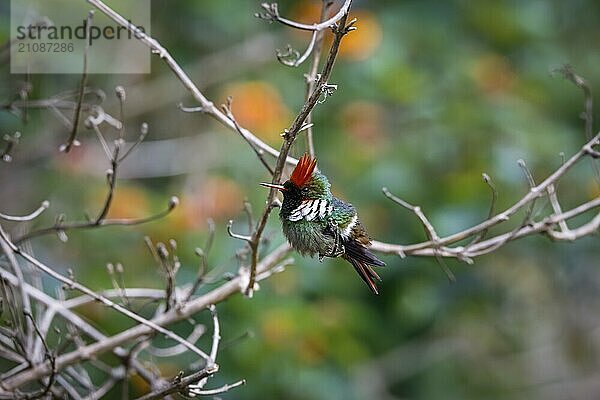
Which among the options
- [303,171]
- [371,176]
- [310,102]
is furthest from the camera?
[371,176]

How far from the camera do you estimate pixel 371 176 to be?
295 cm

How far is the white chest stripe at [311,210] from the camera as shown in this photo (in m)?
1.35

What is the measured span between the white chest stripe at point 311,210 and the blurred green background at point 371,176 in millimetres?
1052

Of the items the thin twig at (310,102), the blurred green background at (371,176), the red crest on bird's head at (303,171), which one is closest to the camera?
the thin twig at (310,102)

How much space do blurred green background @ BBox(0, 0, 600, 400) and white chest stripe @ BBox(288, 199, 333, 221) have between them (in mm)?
1052

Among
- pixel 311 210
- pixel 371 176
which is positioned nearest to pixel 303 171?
pixel 311 210

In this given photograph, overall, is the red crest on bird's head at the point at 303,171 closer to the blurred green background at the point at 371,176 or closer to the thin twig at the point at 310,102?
the thin twig at the point at 310,102

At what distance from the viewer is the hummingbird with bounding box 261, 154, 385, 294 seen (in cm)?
133

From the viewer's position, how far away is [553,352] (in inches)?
171

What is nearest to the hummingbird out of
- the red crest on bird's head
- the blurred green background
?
the red crest on bird's head

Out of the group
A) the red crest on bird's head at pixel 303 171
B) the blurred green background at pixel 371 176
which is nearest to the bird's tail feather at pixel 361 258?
the red crest on bird's head at pixel 303 171

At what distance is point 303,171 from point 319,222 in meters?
0.10

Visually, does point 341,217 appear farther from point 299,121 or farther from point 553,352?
point 553,352

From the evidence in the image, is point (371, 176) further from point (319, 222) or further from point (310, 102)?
point (310, 102)
